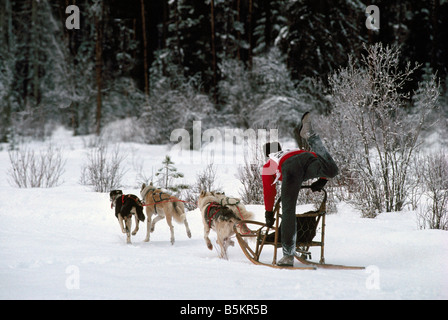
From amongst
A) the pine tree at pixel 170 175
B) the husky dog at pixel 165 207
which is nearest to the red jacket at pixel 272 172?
the husky dog at pixel 165 207

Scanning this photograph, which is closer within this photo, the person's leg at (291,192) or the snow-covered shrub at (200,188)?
the person's leg at (291,192)

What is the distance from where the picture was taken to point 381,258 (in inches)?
206

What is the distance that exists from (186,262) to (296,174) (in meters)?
1.65

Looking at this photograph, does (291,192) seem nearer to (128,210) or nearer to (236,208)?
(236,208)

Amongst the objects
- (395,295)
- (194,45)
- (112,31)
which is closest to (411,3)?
(194,45)

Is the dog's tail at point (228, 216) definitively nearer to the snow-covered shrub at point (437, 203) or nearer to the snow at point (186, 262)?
the snow at point (186, 262)

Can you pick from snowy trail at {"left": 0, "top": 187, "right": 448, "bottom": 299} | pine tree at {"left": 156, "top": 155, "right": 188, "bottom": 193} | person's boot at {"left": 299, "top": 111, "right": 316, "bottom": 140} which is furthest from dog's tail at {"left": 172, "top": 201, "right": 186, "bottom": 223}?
person's boot at {"left": 299, "top": 111, "right": 316, "bottom": 140}

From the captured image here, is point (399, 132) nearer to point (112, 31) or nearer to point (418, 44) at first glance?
point (418, 44)

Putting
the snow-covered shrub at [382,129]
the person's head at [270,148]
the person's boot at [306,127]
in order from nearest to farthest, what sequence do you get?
the person's boot at [306,127]
the person's head at [270,148]
the snow-covered shrub at [382,129]

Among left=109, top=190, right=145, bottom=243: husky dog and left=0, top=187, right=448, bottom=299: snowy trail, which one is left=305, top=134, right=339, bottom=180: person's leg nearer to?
left=0, top=187, right=448, bottom=299: snowy trail

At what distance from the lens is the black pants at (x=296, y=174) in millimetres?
4196

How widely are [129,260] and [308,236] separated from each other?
2.10 m

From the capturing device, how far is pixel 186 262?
15.4ft

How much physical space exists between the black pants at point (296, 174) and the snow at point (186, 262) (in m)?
0.41
